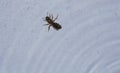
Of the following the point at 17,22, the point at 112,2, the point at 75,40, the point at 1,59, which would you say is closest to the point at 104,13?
the point at 112,2

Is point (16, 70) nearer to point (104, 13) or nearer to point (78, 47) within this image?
point (78, 47)

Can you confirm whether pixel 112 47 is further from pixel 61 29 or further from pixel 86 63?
pixel 61 29

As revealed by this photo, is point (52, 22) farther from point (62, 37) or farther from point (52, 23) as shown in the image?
point (62, 37)

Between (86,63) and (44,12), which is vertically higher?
(44,12)

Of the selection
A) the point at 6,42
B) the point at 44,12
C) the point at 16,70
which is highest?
the point at 44,12

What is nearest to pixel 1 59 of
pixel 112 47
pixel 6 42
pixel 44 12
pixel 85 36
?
pixel 6 42

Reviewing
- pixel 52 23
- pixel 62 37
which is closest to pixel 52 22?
pixel 52 23
